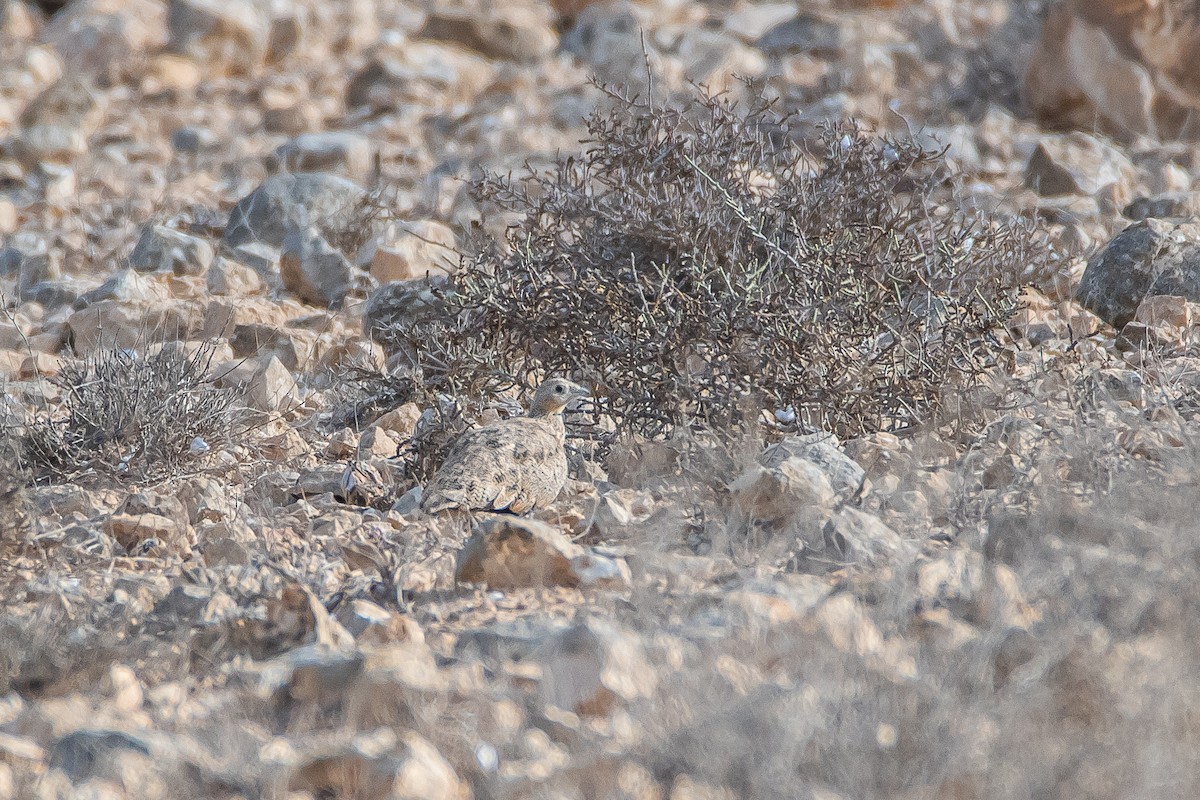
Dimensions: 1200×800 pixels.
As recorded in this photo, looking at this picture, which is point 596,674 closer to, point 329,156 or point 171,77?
point 329,156

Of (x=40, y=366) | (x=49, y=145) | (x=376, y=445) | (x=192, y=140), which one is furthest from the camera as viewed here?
(x=192, y=140)

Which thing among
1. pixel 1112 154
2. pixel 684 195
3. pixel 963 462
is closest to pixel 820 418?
pixel 963 462

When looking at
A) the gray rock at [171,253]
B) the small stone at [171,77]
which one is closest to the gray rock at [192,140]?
the small stone at [171,77]

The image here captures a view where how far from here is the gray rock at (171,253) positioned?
589 centimetres

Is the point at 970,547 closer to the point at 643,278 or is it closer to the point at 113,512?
the point at 643,278

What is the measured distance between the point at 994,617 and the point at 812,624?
0.31m

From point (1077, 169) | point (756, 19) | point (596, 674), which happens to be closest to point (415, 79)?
point (756, 19)

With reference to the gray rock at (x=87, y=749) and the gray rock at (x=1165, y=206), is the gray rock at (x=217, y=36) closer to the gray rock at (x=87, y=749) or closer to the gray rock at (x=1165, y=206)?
the gray rock at (x=1165, y=206)

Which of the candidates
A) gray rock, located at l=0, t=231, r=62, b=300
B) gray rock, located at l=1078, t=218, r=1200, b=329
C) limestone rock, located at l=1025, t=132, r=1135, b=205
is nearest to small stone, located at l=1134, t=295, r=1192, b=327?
gray rock, located at l=1078, t=218, r=1200, b=329

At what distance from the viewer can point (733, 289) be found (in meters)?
3.69

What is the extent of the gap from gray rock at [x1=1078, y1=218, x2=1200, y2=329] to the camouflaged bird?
2.36 metres

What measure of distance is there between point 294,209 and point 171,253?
0.66m

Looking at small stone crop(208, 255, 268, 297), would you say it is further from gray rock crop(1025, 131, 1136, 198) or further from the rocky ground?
gray rock crop(1025, 131, 1136, 198)

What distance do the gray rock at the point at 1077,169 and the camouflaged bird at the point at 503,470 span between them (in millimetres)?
3925
